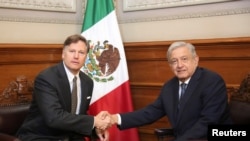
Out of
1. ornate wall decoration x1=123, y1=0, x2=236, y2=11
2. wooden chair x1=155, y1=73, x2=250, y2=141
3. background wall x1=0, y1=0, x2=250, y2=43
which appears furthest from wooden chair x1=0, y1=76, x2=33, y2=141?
ornate wall decoration x1=123, y1=0, x2=236, y2=11

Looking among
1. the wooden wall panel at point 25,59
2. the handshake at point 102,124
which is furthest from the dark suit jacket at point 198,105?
the wooden wall panel at point 25,59

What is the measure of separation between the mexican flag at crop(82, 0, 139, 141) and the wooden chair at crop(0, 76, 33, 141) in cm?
67

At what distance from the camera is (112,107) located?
3.70 m

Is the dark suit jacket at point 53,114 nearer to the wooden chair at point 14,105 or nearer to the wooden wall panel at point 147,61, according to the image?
the wooden chair at point 14,105

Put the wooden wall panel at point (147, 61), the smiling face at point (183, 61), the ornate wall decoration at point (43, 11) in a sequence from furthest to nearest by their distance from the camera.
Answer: the ornate wall decoration at point (43, 11) → the wooden wall panel at point (147, 61) → the smiling face at point (183, 61)

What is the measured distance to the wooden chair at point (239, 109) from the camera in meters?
2.70

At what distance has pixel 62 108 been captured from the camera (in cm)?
264

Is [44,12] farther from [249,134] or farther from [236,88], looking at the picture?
[249,134]

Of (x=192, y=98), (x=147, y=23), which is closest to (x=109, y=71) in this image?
(x=147, y=23)

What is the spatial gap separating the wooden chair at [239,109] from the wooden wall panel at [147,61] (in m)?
0.38

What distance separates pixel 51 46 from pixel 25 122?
114 cm

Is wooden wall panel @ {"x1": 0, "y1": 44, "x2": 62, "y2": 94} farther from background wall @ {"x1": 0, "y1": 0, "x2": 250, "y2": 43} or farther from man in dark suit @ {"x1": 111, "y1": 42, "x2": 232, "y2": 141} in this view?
man in dark suit @ {"x1": 111, "y1": 42, "x2": 232, "y2": 141}

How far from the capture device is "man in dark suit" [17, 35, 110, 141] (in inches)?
100

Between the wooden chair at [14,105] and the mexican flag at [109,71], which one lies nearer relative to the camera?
the wooden chair at [14,105]
